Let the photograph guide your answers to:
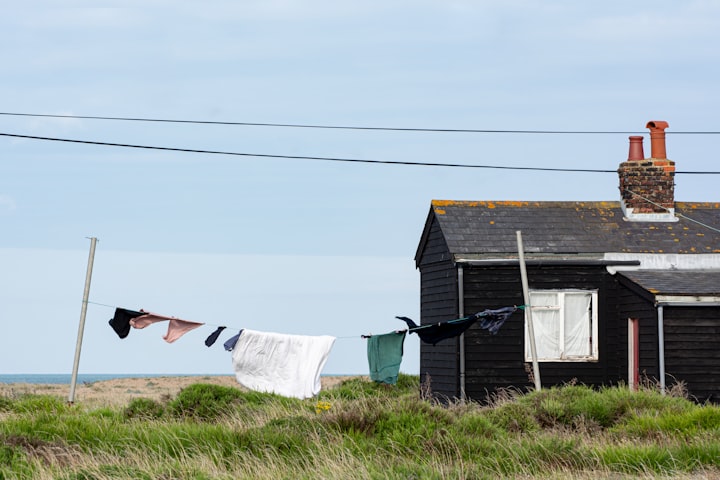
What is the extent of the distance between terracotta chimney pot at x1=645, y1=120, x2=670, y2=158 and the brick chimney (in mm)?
242

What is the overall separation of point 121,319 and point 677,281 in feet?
39.3

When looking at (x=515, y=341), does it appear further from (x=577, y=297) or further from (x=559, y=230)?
(x=559, y=230)

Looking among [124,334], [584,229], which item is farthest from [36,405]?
[584,229]

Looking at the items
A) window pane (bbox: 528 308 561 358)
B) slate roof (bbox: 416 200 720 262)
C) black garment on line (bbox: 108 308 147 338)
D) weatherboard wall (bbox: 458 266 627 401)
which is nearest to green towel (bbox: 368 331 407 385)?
weatherboard wall (bbox: 458 266 627 401)

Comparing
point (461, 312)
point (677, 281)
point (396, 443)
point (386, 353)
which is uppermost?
point (677, 281)

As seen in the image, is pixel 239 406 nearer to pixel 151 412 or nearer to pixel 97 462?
pixel 151 412

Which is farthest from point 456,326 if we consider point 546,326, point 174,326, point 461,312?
point 174,326

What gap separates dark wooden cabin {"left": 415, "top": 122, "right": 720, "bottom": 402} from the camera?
2191 cm

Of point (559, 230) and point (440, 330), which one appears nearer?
point (440, 330)

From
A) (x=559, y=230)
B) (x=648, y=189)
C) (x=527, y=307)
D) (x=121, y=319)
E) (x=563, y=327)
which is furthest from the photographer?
(x=648, y=189)

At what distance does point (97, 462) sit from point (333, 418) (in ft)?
13.6

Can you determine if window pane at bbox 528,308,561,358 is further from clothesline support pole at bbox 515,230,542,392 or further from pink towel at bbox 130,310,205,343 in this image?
pink towel at bbox 130,310,205,343

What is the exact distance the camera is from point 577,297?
78.1 feet

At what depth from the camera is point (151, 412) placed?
2094cm
